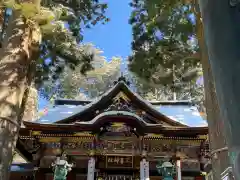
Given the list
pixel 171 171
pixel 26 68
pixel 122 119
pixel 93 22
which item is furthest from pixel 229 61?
pixel 93 22

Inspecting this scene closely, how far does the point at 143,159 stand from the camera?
970cm

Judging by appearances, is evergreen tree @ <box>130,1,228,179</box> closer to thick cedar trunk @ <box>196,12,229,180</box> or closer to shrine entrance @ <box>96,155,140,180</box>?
thick cedar trunk @ <box>196,12,229,180</box>

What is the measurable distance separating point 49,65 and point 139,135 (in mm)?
3821

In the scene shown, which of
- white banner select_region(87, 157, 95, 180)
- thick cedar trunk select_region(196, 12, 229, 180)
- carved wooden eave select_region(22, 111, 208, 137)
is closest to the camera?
thick cedar trunk select_region(196, 12, 229, 180)

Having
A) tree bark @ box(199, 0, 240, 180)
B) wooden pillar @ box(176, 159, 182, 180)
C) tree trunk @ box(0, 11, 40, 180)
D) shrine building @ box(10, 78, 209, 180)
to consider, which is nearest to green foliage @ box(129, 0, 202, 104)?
shrine building @ box(10, 78, 209, 180)

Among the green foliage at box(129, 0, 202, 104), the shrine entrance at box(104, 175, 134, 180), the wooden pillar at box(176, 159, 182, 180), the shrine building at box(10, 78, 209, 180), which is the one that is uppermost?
the green foliage at box(129, 0, 202, 104)

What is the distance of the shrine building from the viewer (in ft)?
31.3

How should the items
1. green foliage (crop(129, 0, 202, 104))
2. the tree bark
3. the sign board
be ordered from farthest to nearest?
the sign board < green foliage (crop(129, 0, 202, 104)) < the tree bark

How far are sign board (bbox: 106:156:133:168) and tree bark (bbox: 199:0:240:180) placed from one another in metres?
9.52

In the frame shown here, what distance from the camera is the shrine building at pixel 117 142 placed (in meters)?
9.55

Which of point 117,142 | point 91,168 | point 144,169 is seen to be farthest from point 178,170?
point 91,168

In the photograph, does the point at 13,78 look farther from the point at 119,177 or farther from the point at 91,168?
the point at 119,177

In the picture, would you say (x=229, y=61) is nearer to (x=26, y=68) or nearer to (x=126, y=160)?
(x=26, y=68)

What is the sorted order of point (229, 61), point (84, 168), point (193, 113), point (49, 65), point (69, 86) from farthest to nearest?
point (69, 86), point (193, 113), point (84, 168), point (49, 65), point (229, 61)
